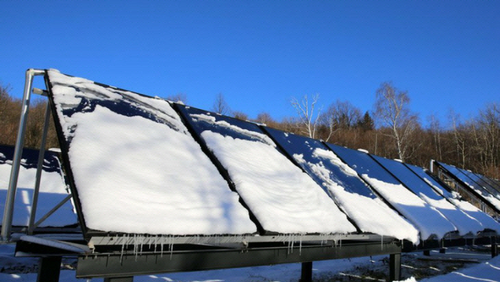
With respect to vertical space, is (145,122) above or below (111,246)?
above

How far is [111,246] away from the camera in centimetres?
170

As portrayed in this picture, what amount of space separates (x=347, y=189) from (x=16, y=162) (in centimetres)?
295

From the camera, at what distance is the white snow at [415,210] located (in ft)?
13.3

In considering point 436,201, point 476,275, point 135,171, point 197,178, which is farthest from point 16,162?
point 476,275

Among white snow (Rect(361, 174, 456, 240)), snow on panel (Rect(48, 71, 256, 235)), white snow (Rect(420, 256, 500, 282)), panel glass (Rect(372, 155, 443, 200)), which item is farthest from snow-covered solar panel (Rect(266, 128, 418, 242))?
white snow (Rect(420, 256, 500, 282))

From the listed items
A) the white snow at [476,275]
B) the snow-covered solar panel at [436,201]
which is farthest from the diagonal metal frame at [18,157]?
the white snow at [476,275]

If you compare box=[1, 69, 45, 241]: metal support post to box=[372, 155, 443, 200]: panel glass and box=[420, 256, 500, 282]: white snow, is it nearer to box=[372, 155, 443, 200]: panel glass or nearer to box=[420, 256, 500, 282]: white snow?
box=[372, 155, 443, 200]: panel glass

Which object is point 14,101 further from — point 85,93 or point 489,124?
point 489,124

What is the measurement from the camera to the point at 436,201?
215 inches

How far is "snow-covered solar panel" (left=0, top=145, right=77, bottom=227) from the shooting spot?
4774mm

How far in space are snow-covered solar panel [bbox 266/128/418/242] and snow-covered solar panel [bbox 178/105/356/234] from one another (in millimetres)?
233

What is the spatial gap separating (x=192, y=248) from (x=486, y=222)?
19.2ft

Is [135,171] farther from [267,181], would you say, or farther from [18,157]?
[267,181]

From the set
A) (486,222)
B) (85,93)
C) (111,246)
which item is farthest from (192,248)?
(486,222)
